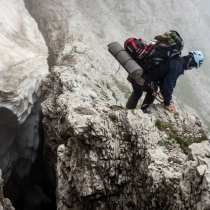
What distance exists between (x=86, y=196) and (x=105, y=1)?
4417 centimetres

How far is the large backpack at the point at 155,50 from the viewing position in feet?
39.5

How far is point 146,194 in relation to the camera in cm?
927

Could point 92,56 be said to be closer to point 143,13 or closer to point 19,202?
point 19,202

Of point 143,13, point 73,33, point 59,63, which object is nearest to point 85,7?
point 73,33

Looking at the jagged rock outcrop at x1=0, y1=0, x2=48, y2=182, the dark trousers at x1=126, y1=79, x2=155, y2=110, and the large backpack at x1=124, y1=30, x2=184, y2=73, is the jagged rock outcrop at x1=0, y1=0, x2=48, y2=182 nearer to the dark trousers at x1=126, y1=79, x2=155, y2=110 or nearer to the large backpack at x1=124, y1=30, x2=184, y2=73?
the dark trousers at x1=126, y1=79, x2=155, y2=110

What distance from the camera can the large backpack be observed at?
1205cm

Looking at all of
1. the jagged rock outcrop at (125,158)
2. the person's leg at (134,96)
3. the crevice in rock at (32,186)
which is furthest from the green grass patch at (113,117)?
the crevice in rock at (32,186)

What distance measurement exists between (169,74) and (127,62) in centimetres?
212

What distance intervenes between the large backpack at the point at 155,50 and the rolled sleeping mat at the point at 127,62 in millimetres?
368

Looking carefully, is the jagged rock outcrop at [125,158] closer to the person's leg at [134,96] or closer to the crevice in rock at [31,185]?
the person's leg at [134,96]

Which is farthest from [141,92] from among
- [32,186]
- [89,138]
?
[32,186]

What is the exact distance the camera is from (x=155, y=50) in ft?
40.2

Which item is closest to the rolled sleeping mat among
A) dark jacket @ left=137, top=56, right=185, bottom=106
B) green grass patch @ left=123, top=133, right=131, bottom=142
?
dark jacket @ left=137, top=56, right=185, bottom=106

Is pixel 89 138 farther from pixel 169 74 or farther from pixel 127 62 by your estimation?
pixel 169 74
